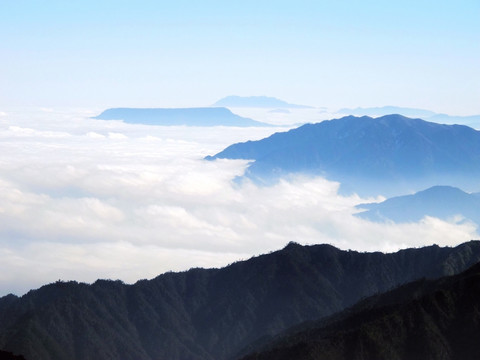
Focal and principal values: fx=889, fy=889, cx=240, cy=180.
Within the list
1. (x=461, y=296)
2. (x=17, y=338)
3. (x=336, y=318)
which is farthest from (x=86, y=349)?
(x=461, y=296)

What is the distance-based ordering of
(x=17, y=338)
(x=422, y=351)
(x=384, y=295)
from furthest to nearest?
1. (x=17, y=338)
2. (x=384, y=295)
3. (x=422, y=351)

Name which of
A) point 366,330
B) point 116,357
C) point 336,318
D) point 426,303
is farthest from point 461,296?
point 116,357

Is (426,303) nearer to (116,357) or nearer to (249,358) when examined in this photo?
(249,358)

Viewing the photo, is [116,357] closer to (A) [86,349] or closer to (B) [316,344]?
(A) [86,349]

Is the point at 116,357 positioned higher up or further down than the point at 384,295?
further down

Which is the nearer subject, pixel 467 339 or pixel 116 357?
pixel 467 339

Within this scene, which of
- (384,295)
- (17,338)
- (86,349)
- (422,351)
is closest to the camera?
(422,351)
